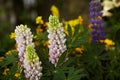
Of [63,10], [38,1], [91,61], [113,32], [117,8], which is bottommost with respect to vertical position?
[91,61]

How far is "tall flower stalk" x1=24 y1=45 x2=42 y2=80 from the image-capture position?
1.94 meters

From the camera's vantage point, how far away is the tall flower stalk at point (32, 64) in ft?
6.38

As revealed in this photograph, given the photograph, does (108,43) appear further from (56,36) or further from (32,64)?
(32,64)

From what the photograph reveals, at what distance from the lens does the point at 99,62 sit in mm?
2449

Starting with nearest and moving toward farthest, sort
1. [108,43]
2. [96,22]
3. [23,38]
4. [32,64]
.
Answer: [32,64]
[23,38]
[96,22]
[108,43]

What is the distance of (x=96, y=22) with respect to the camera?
2727 millimetres

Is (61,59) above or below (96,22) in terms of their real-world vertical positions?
below

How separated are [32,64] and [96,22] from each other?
2.91 ft

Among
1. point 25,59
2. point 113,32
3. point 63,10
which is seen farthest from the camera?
point 63,10

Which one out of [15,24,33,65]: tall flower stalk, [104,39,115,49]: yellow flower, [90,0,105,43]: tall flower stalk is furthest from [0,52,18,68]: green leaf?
[104,39,115,49]: yellow flower

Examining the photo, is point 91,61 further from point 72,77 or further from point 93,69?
point 72,77

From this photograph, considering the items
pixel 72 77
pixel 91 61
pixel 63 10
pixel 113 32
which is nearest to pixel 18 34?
pixel 72 77

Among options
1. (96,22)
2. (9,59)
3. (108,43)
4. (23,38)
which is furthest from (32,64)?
(108,43)

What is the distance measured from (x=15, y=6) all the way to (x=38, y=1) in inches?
16.1
